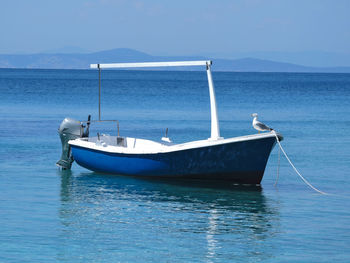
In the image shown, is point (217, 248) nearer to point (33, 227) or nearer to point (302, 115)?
point (33, 227)

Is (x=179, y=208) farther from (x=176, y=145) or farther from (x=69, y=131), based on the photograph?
(x=69, y=131)

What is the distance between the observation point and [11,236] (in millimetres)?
14289

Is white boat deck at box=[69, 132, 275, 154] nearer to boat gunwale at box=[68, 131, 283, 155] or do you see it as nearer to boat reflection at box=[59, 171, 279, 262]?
boat gunwale at box=[68, 131, 283, 155]

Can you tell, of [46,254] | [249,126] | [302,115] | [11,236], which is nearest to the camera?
[46,254]

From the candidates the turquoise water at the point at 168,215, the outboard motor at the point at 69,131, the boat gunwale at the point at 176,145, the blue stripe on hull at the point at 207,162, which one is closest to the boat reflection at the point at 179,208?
the turquoise water at the point at 168,215

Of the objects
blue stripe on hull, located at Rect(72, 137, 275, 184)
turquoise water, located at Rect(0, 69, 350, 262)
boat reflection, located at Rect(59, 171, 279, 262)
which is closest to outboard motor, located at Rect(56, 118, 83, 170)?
turquoise water, located at Rect(0, 69, 350, 262)

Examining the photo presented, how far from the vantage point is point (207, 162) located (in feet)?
65.7

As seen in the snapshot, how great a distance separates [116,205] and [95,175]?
513 centimetres

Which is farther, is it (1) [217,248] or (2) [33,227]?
(2) [33,227]

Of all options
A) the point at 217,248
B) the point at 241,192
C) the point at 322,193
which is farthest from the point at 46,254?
the point at 322,193

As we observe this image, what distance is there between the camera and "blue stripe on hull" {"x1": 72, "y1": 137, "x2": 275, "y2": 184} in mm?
19516

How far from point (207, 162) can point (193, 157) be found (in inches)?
17.0

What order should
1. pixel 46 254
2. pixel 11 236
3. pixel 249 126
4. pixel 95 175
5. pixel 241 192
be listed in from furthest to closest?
pixel 249 126 → pixel 95 175 → pixel 241 192 → pixel 11 236 → pixel 46 254

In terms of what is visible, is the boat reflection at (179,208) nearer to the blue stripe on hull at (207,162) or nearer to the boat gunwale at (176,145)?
the blue stripe on hull at (207,162)
